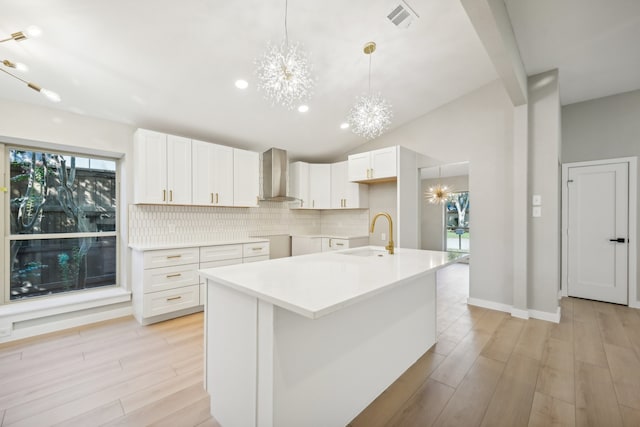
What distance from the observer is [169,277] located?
3.24m

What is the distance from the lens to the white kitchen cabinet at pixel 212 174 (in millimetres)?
3684

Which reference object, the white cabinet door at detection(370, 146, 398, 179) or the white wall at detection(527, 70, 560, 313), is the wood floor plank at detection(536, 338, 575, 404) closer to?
the white wall at detection(527, 70, 560, 313)

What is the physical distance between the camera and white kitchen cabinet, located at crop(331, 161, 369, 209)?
16.0 ft

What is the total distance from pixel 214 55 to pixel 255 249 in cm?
253

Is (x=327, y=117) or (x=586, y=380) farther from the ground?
(x=327, y=117)

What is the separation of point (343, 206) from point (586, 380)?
363 centimetres

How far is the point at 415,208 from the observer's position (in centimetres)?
433

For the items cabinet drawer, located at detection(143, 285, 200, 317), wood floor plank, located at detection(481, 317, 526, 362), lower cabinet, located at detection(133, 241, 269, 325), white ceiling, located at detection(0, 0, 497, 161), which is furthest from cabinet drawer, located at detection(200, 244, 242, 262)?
wood floor plank, located at detection(481, 317, 526, 362)

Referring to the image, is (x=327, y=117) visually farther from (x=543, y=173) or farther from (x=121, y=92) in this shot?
(x=543, y=173)

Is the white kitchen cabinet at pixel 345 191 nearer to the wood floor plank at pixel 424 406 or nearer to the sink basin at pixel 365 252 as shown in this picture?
the sink basin at pixel 365 252

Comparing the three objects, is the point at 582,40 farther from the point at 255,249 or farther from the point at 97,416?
the point at 97,416

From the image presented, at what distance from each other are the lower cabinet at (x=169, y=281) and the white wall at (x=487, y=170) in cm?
359

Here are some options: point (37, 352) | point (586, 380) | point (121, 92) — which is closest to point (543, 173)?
→ point (586, 380)

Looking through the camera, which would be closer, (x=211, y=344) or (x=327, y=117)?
(x=211, y=344)
